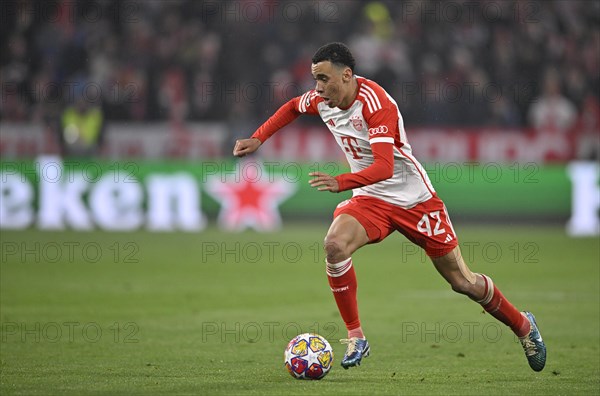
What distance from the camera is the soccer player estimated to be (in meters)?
7.07

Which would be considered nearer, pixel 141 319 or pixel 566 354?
pixel 566 354

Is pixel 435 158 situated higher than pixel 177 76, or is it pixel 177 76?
A: pixel 177 76

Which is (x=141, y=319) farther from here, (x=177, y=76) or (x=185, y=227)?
(x=177, y=76)

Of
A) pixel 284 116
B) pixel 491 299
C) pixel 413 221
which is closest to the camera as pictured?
pixel 413 221

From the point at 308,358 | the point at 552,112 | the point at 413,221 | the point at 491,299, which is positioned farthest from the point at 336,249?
the point at 552,112

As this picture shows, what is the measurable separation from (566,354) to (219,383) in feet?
9.90

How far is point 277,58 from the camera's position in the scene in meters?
22.0

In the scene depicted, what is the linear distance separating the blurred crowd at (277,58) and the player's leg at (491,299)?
42.8 feet

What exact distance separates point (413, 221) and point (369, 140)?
Answer: 26.6 inches

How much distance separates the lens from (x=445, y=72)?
22125 mm

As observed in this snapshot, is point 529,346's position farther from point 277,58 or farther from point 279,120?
point 277,58

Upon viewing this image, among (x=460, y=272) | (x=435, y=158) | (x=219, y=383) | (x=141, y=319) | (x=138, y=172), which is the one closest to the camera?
(x=219, y=383)

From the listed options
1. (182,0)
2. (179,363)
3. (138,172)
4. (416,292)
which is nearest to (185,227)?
(138,172)

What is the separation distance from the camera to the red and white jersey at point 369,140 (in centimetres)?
714
